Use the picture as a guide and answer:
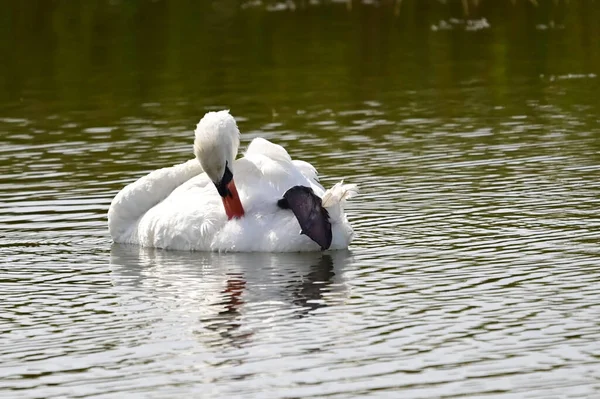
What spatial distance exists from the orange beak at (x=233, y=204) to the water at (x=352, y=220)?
33cm

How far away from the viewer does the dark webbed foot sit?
1148cm

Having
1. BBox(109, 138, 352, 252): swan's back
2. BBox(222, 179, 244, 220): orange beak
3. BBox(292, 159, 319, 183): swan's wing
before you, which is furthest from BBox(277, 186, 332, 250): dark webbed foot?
BBox(292, 159, 319, 183): swan's wing

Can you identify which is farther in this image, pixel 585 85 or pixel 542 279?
pixel 585 85

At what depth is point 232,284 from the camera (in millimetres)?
10859

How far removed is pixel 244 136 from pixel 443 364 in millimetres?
9942

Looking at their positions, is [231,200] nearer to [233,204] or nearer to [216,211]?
[233,204]

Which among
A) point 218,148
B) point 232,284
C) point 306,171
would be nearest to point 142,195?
point 218,148

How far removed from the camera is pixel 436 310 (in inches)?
380

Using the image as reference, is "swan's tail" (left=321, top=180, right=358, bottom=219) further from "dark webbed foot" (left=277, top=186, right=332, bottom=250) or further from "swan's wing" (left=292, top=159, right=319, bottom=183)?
"swan's wing" (left=292, top=159, right=319, bottom=183)

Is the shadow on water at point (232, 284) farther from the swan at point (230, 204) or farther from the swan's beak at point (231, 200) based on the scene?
the swan's beak at point (231, 200)

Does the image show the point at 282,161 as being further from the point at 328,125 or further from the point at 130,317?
the point at 328,125

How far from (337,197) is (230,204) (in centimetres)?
88

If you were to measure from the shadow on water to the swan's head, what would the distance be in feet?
2.05

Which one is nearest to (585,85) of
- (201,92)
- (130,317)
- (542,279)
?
(201,92)
